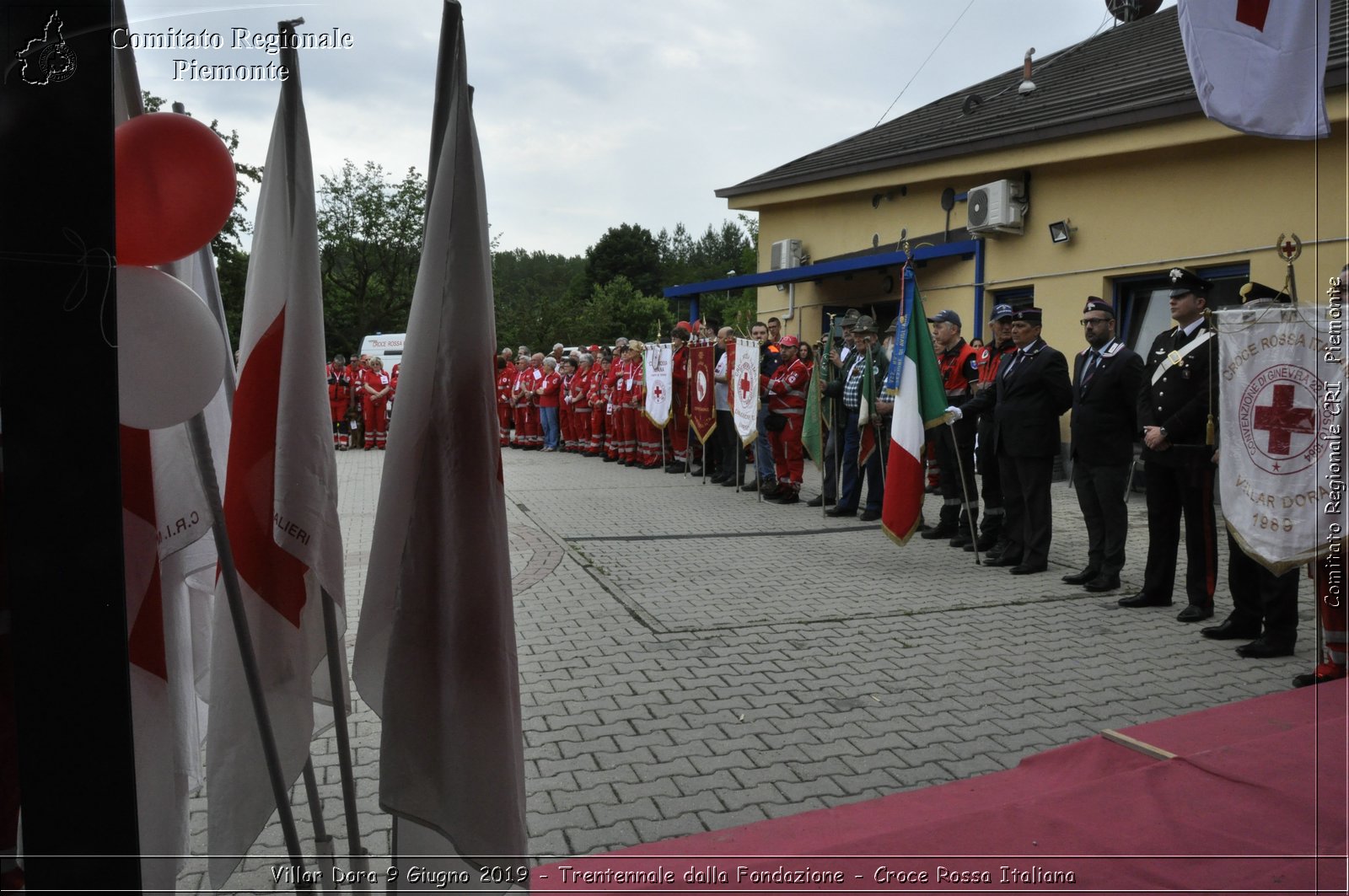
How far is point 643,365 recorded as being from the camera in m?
16.8

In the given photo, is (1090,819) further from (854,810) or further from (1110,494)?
(1110,494)

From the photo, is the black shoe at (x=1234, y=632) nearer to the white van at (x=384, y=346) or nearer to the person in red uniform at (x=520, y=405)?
the person in red uniform at (x=520, y=405)

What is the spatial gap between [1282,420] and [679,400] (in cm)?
1120

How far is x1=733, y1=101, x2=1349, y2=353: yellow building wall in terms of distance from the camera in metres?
11.8

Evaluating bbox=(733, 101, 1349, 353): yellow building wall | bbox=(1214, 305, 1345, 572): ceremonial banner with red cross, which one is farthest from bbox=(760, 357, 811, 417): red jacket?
bbox=(1214, 305, 1345, 572): ceremonial banner with red cross

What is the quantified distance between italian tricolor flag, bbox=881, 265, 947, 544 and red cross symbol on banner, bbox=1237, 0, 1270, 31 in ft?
16.9

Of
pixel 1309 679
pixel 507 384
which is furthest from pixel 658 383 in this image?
pixel 1309 679

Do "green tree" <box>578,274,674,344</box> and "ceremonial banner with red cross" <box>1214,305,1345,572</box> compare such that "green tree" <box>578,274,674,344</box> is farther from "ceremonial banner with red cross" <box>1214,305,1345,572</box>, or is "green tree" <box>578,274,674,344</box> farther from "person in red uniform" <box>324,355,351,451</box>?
"ceremonial banner with red cross" <box>1214,305,1345,572</box>

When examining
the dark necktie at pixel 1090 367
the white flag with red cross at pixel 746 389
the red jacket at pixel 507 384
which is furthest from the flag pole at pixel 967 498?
the red jacket at pixel 507 384

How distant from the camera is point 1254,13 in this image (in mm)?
3354

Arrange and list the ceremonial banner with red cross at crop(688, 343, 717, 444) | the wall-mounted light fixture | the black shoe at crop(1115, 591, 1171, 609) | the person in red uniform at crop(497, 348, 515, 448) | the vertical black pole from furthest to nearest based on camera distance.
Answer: the person in red uniform at crop(497, 348, 515, 448), the wall-mounted light fixture, the ceremonial banner with red cross at crop(688, 343, 717, 444), the black shoe at crop(1115, 591, 1171, 609), the vertical black pole

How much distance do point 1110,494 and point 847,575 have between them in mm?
2107

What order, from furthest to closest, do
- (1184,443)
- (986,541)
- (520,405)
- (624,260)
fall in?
(624,260) → (520,405) → (986,541) → (1184,443)

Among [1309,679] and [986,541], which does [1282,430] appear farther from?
[986,541]
